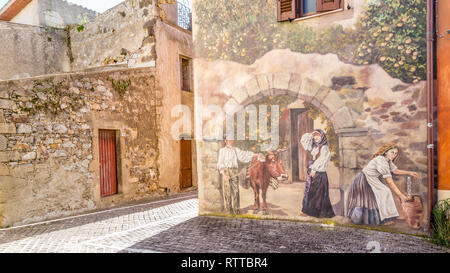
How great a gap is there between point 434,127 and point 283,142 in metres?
2.43

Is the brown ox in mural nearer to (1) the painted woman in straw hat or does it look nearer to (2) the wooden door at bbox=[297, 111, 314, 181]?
(2) the wooden door at bbox=[297, 111, 314, 181]

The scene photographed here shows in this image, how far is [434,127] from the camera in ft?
16.2

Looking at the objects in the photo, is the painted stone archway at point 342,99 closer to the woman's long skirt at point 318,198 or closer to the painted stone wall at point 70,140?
the woman's long skirt at point 318,198

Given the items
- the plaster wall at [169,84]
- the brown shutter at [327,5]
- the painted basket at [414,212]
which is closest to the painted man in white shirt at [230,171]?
the painted basket at [414,212]

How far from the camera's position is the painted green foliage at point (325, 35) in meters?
5.06

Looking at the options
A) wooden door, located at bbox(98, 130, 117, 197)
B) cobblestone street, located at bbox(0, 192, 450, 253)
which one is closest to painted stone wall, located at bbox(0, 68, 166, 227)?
wooden door, located at bbox(98, 130, 117, 197)

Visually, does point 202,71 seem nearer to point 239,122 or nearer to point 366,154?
point 239,122

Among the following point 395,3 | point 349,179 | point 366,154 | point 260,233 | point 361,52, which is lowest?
point 260,233

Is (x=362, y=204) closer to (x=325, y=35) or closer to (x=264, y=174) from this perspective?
(x=264, y=174)

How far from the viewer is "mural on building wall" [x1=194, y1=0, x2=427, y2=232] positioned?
5.12 m

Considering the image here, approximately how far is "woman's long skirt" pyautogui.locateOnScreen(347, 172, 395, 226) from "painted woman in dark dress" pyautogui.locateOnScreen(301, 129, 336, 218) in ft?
1.16

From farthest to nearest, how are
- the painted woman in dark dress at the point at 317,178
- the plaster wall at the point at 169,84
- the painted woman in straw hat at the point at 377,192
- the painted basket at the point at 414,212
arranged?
the plaster wall at the point at 169,84
the painted woman in dark dress at the point at 317,178
the painted woman in straw hat at the point at 377,192
the painted basket at the point at 414,212

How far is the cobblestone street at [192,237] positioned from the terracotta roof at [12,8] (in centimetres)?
1005
